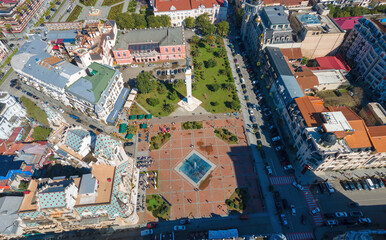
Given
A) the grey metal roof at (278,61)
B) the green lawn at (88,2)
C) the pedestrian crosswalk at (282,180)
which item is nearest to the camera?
the pedestrian crosswalk at (282,180)

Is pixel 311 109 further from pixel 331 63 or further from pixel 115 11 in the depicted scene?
pixel 115 11

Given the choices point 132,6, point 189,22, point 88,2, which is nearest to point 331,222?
point 189,22

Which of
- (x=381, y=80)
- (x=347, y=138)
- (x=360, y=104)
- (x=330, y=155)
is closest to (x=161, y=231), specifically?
(x=330, y=155)

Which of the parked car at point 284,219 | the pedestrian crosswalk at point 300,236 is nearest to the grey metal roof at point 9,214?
the parked car at point 284,219

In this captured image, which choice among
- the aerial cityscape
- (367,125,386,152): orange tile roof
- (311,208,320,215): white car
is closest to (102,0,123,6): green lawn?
the aerial cityscape

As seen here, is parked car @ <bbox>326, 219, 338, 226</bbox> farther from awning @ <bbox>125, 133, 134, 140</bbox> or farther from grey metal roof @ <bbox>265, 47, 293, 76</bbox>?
awning @ <bbox>125, 133, 134, 140</bbox>

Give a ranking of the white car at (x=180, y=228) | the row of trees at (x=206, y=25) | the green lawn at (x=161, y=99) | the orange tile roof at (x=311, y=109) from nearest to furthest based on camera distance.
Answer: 1. the white car at (x=180, y=228)
2. the orange tile roof at (x=311, y=109)
3. the green lawn at (x=161, y=99)
4. the row of trees at (x=206, y=25)

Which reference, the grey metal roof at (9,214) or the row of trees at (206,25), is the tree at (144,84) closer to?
the row of trees at (206,25)
